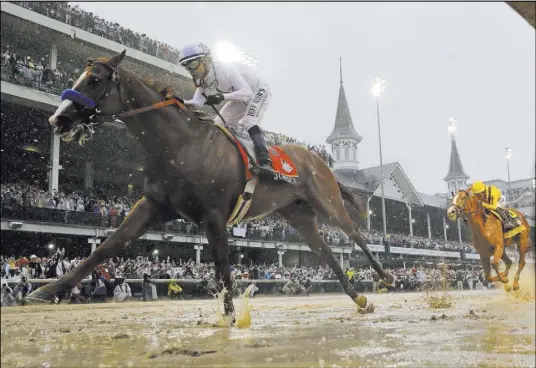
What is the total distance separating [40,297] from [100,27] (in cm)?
2212

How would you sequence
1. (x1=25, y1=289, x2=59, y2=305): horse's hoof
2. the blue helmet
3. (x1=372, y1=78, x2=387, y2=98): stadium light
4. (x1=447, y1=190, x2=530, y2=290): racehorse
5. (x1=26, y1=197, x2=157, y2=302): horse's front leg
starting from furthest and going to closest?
1. (x1=372, y1=78, x2=387, y2=98): stadium light
2. (x1=447, y1=190, x2=530, y2=290): racehorse
3. the blue helmet
4. (x1=26, y1=197, x2=157, y2=302): horse's front leg
5. (x1=25, y1=289, x2=59, y2=305): horse's hoof

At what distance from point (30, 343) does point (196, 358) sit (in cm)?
160

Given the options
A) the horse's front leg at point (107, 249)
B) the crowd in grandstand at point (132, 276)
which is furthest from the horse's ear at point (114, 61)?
the crowd in grandstand at point (132, 276)

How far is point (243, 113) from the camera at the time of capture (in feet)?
20.2

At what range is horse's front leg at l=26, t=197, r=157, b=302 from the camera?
3994 mm

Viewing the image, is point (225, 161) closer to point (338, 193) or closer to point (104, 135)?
point (338, 193)

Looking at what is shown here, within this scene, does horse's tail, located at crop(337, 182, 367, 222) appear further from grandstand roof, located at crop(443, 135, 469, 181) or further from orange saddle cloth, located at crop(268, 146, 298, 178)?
grandstand roof, located at crop(443, 135, 469, 181)

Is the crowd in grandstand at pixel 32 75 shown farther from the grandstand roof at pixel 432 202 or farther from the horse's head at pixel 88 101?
the grandstand roof at pixel 432 202

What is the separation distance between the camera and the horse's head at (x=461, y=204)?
37.0ft

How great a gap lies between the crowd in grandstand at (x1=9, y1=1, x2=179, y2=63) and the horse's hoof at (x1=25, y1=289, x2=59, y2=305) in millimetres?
20476

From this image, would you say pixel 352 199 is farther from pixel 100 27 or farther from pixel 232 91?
pixel 100 27

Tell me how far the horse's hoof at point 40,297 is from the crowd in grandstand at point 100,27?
806 inches

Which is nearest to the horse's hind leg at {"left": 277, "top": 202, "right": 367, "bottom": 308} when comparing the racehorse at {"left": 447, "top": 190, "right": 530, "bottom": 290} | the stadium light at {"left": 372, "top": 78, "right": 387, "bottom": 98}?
the racehorse at {"left": 447, "top": 190, "right": 530, "bottom": 290}

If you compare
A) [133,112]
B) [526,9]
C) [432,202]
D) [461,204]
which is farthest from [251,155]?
[432,202]
